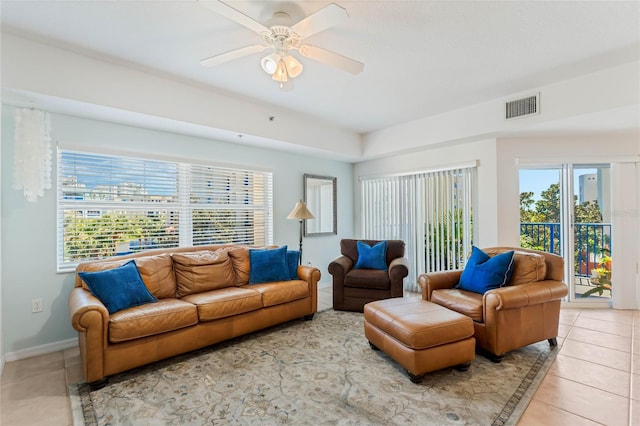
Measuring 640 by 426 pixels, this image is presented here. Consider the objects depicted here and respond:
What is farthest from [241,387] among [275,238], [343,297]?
[275,238]

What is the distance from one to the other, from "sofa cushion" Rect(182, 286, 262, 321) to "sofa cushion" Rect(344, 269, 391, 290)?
1.29 metres

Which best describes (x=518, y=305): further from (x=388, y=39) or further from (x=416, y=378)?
(x=388, y=39)

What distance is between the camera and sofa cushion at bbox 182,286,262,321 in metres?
2.77

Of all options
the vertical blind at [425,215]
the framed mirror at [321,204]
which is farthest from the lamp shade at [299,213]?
the vertical blind at [425,215]

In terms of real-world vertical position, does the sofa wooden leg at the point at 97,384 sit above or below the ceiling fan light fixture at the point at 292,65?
below

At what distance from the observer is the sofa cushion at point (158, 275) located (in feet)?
9.62

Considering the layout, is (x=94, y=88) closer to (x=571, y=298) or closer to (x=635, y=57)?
(x=635, y=57)

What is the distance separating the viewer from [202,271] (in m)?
3.27

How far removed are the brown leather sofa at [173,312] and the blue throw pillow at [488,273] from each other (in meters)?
1.66

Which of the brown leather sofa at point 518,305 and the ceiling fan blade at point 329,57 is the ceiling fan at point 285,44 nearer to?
the ceiling fan blade at point 329,57

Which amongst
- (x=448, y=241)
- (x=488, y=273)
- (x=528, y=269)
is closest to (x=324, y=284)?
(x=448, y=241)

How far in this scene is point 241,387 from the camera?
223 cm

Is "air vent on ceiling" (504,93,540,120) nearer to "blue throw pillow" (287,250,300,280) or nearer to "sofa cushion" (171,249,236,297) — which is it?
"blue throw pillow" (287,250,300,280)

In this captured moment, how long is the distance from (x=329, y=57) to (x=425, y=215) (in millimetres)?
3322
